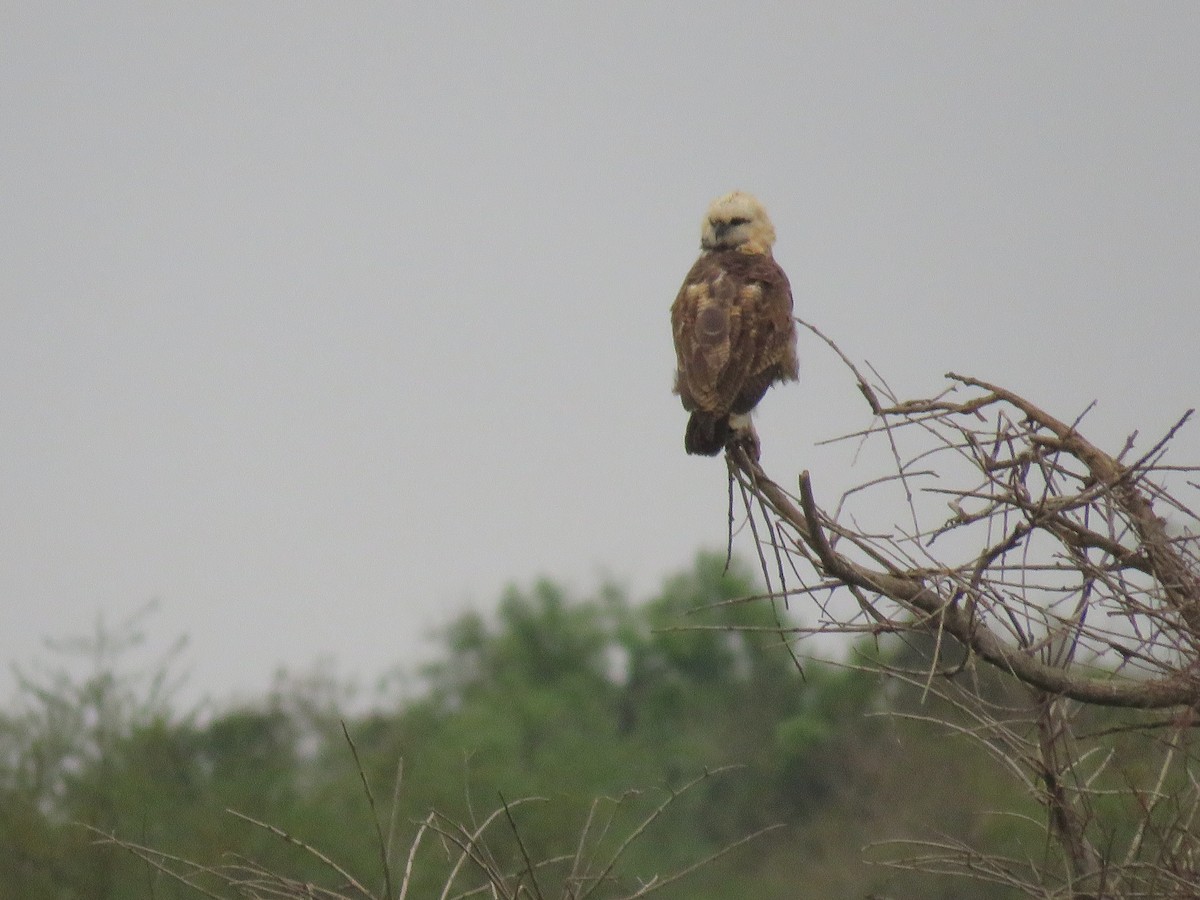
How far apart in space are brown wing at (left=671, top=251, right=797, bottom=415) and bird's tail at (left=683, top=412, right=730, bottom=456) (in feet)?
0.10

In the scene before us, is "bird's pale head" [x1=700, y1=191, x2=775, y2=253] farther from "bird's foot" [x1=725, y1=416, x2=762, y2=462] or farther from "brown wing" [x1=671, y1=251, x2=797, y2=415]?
"bird's foot" [x1=725, y1=416, x2=762, y2=462]

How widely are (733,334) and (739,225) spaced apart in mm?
995

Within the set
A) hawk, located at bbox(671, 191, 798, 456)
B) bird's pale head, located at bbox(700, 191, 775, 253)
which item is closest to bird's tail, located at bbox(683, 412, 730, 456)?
hawk, located at bbox(671, 191, 798, 456)

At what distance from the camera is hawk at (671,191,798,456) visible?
5.68 metres

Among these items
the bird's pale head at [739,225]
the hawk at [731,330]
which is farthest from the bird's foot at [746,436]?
the bird's pale head at [739,225]

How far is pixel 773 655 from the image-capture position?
148 feet

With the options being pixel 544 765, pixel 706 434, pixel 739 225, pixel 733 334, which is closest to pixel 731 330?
pixel 733 334

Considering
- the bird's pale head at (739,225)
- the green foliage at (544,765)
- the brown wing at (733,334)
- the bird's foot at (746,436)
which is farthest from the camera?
the green foliage at (544,765)

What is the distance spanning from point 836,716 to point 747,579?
486 cm

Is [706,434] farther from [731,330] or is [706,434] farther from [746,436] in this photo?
[731,330]

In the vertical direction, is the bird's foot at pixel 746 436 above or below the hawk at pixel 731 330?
below

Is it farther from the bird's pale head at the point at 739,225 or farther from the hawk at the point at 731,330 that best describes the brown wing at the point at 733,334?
the bird's pale head at the point at 739,225

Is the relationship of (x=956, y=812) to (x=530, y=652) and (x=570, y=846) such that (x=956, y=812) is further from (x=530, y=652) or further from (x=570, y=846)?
(x=530, y=652)

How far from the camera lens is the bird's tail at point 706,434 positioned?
5594 millimetres
